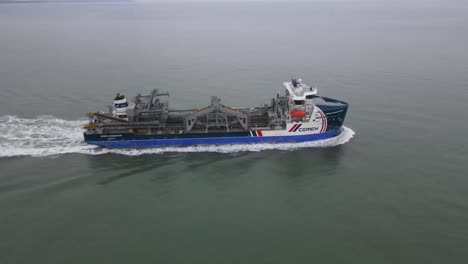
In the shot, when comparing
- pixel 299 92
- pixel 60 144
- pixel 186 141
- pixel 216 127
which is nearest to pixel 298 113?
pixel 299 92

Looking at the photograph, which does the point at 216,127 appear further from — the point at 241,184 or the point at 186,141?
the point at 241,184

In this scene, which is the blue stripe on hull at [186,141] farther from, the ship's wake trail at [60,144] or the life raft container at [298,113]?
the life raft container at [298,113]

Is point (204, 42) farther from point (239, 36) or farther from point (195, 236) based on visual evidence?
point (195, 236)

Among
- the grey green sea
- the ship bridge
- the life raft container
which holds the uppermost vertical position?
the ship bridge

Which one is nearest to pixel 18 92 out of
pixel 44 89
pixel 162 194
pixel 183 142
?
pixel 44 89

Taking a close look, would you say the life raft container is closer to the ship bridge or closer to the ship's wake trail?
Result: the ship bridge

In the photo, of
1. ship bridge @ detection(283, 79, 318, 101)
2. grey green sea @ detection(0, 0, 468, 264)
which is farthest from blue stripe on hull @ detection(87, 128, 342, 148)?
ship bridge @ detection(283, 79, 318, 101)

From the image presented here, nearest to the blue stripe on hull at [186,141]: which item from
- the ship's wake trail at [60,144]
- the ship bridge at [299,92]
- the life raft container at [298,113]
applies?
the ship's wake trail at [60,144]
